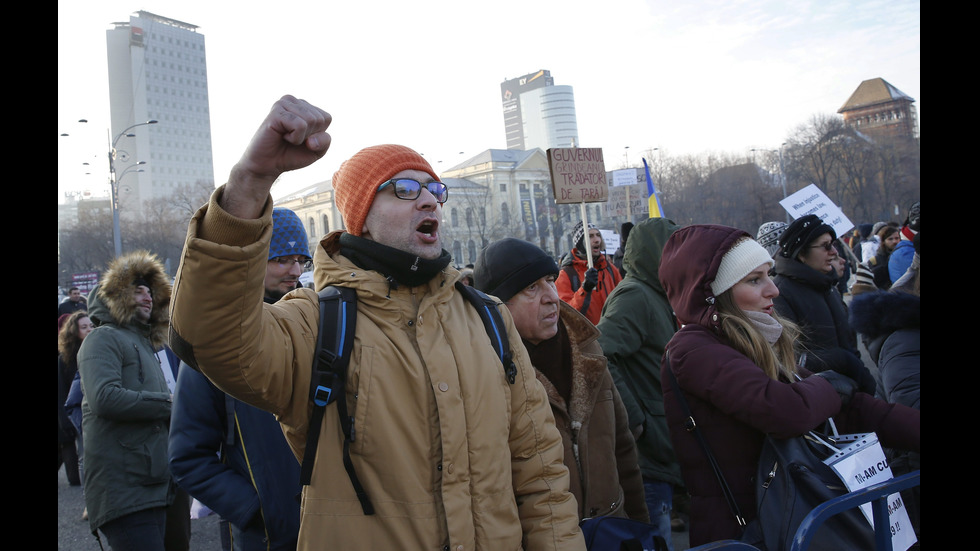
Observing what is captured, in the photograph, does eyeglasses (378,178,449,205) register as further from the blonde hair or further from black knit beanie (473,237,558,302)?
the blonde hair

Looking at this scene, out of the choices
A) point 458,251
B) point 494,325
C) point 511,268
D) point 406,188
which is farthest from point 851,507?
point 458,251

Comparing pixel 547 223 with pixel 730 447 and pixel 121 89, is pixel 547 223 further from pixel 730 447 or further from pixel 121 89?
pixel 121 89

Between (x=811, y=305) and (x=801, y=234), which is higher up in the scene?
(x=801, y=234)

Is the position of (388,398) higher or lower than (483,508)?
higher

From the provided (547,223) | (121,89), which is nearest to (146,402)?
(547,223)

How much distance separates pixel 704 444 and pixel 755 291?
677 mm

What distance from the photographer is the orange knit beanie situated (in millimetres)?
2145

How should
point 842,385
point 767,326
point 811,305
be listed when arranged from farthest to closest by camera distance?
1. point 811,305
2. point 767,326
3. point 842,385

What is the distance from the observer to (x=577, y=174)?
6.91 meters

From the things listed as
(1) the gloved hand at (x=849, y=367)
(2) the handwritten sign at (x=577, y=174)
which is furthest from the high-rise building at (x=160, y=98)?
(1) the gloved hand at (x=849, y=367)

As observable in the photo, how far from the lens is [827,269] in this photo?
15.9 ft

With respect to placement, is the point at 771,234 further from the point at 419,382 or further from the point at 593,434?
the point at 419,382
